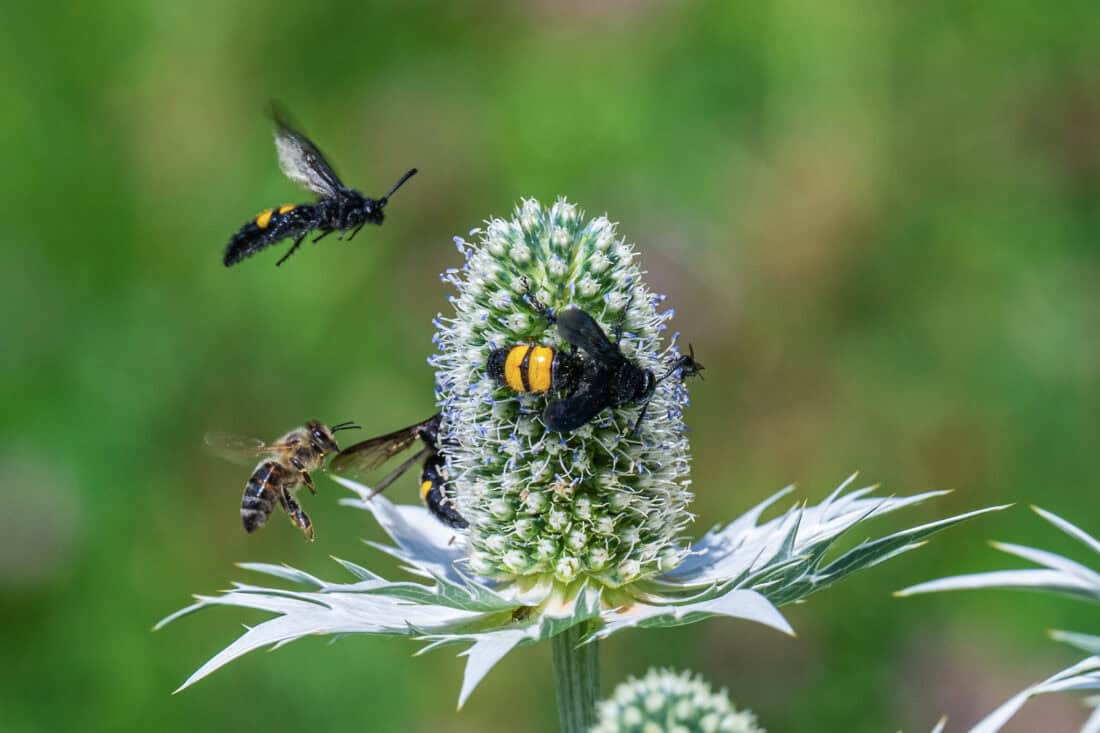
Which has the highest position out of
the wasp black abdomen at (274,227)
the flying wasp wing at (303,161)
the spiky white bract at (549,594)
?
the flying wasp wing at (303,161)

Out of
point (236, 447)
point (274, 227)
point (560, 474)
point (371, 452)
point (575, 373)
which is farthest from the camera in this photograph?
point (274, 227)

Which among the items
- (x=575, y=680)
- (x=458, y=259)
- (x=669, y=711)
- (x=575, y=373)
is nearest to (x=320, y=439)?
(x=575, y=373)

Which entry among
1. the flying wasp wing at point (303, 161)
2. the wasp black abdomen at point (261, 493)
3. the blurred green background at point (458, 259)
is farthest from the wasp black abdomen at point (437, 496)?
the blurred green background at point (458, 259)

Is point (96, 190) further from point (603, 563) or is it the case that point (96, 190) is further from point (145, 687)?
point (603, 563)

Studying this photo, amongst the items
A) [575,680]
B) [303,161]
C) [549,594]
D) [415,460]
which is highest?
[303,161]

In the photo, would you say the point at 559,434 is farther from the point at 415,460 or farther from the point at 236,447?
the point at 236,447

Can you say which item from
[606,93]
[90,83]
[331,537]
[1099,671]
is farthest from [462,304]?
[90,83]

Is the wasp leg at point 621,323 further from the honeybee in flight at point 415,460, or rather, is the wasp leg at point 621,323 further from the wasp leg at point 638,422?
the honeybee in flight at point 415,460

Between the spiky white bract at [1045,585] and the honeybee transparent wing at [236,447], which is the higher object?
the honeybee transparent wing at [236,447]
